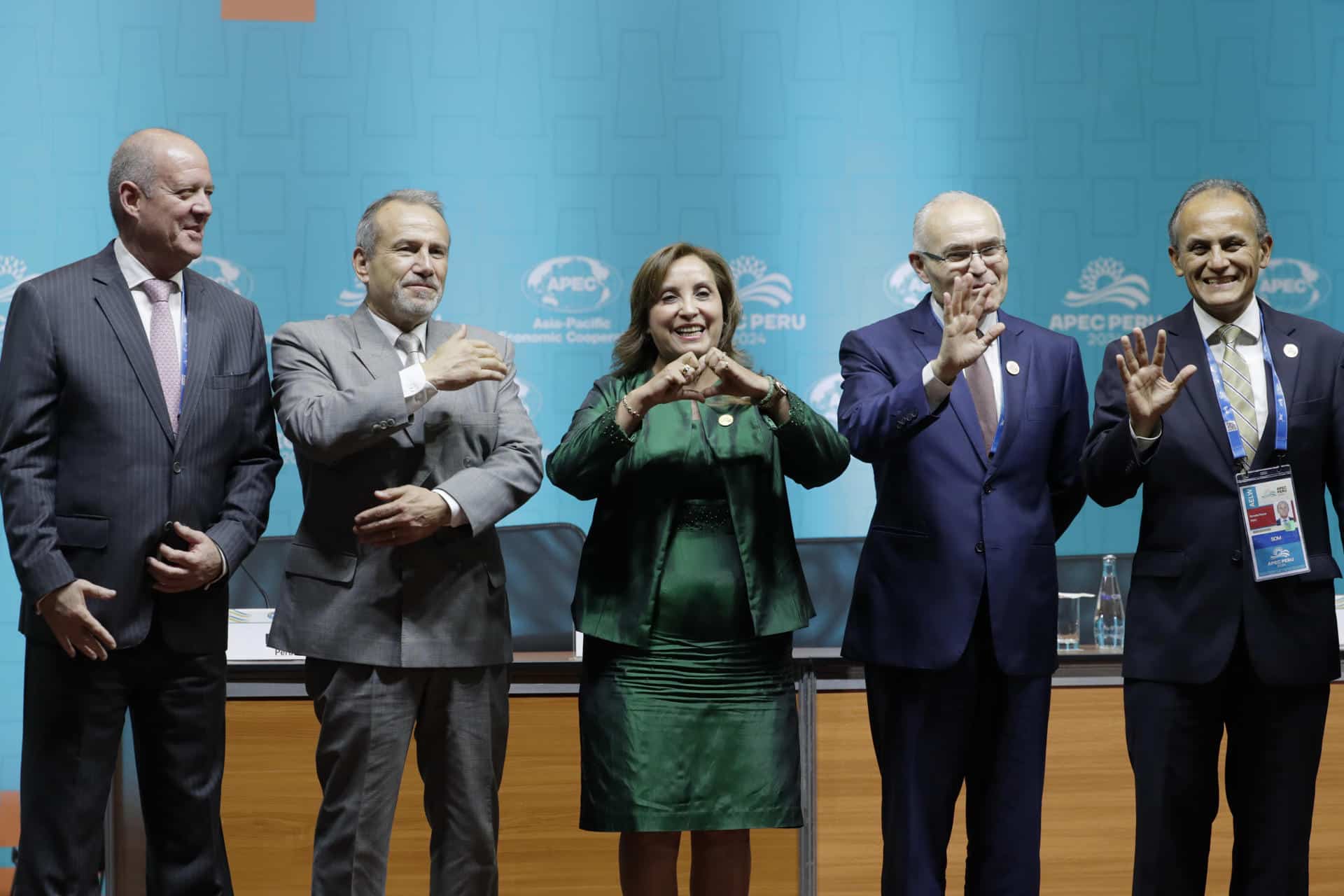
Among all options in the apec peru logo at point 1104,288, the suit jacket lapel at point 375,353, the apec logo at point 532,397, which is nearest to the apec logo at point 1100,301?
the apec peru logo at point 1104,288

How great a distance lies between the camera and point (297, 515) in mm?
5090

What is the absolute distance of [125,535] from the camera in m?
2.37

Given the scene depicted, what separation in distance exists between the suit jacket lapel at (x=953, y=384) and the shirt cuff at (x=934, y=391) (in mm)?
103

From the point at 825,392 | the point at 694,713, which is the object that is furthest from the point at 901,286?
the point at 694,713

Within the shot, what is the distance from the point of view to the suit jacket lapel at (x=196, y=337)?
2439 mm

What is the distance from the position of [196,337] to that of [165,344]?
6cm

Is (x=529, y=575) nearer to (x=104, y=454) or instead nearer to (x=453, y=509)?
(x=453, y=509)

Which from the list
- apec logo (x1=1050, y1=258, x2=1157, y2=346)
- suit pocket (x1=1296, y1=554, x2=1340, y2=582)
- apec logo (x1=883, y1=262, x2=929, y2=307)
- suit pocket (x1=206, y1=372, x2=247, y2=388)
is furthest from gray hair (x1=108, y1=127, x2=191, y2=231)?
apec logo (x1=1050, y1=258, x2=1157, y2=346)

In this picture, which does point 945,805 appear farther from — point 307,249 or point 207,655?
point 307,249

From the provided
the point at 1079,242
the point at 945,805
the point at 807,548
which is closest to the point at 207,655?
the point at 945,805

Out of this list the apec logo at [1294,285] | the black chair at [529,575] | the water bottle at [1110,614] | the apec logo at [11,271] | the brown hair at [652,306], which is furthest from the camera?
the apec logo at [1294,285]

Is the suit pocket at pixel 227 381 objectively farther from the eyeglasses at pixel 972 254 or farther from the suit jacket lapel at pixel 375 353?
the eyeglasses at pixel 972 254

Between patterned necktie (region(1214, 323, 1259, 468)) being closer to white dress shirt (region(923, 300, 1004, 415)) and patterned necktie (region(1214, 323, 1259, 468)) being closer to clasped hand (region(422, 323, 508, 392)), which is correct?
white dress shirt (region(923, 300, 1004, 415))

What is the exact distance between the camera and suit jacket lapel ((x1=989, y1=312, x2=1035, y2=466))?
2.52m
